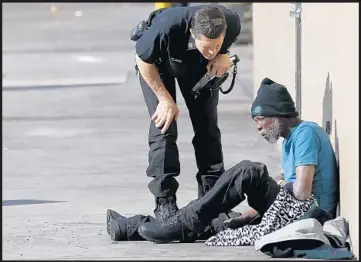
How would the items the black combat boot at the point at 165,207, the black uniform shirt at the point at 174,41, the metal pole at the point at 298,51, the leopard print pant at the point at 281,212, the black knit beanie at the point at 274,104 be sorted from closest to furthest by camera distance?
the leopard print pant at the point at 281,212 → the black knit beanie at the point at 274,104 → the black uniform shirt at the point at 174,41 → the black combat boot at the point at 165,207 → the metal pole at the point at 298,51

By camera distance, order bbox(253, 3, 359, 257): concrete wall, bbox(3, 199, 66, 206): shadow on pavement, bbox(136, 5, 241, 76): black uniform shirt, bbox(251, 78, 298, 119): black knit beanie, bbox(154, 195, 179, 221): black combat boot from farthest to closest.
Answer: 1. bbox(3, 199, 66, 206): shadow on pavement
2. bbox(154, 195, 179, 221): black combat boot
3. bbox(136, 5, 241, 76): black uniform shirt
4. bbox(251, 78, 298, 119): black knit beanie
5. bbox(253, 3, 359, 257): concrete wall

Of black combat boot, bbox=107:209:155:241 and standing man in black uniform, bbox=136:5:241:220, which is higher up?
standing man in black uniform, bbox=136:5:241:220

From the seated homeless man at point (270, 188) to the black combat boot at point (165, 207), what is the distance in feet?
0.49

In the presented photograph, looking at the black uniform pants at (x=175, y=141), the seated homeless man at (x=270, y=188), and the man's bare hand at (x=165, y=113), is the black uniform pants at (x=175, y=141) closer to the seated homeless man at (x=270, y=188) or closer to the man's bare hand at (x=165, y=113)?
the man's bare hand at (x=165, y=113)

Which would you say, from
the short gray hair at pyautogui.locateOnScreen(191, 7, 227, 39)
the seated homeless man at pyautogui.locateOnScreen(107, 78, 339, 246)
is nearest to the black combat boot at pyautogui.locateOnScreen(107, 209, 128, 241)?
the seated homeless man at pyautogui.locateOnScreen(107, 78, 339, 246)

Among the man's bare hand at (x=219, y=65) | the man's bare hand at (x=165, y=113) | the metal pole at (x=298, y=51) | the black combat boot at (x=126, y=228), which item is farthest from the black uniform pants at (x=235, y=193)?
the metal pole at (x=298, y=51)

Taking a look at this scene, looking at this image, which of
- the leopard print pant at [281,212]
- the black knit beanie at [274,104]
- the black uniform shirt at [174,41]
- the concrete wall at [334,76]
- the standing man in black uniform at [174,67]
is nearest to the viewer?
the concrete wall at [334,76]

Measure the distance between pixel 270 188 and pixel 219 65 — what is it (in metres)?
0.89

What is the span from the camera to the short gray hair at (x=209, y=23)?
6215 mm

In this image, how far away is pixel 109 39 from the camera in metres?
22.0

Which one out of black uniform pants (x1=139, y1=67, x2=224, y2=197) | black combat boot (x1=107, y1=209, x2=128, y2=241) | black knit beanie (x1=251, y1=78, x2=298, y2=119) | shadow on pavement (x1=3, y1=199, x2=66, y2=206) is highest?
black knit beanie (x1=251, y1=78, x2=298, y2=119)

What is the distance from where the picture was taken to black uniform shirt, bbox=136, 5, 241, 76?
644 cm

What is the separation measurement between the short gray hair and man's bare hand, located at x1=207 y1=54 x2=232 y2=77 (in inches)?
12.7

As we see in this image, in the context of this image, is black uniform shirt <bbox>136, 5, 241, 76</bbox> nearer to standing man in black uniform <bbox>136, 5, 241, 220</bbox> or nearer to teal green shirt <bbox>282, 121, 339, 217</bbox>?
standing man in black uniform <bbox>136, 5, 241, 220</bbox>
